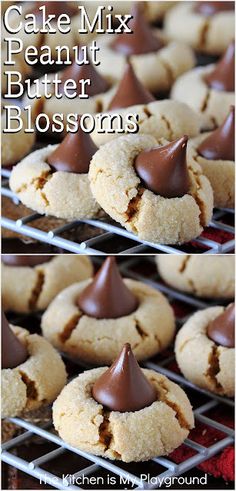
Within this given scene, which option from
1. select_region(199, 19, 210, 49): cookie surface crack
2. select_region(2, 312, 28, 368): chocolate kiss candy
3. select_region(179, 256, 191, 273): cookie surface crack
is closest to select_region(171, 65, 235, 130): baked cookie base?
select_region(179, 256, 191, 273): cookie surface crack

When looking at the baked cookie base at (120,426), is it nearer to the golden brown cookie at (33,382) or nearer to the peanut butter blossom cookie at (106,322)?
the golden brown cookie at (33,382)

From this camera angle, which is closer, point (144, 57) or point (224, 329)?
point (224, 329)

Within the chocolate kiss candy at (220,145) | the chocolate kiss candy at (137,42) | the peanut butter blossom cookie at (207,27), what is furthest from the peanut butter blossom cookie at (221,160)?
the peanut butter blossom cookie at (207,27)

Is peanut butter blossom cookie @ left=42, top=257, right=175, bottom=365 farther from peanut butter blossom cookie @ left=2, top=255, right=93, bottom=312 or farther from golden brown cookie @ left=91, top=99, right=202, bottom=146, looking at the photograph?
golden brown cookie @ left=91, top=99, right=202, bottom=146

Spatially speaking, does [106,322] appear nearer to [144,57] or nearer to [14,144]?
[14,144]

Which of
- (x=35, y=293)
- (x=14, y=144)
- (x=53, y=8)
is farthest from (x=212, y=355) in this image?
(x=53, y=8)
